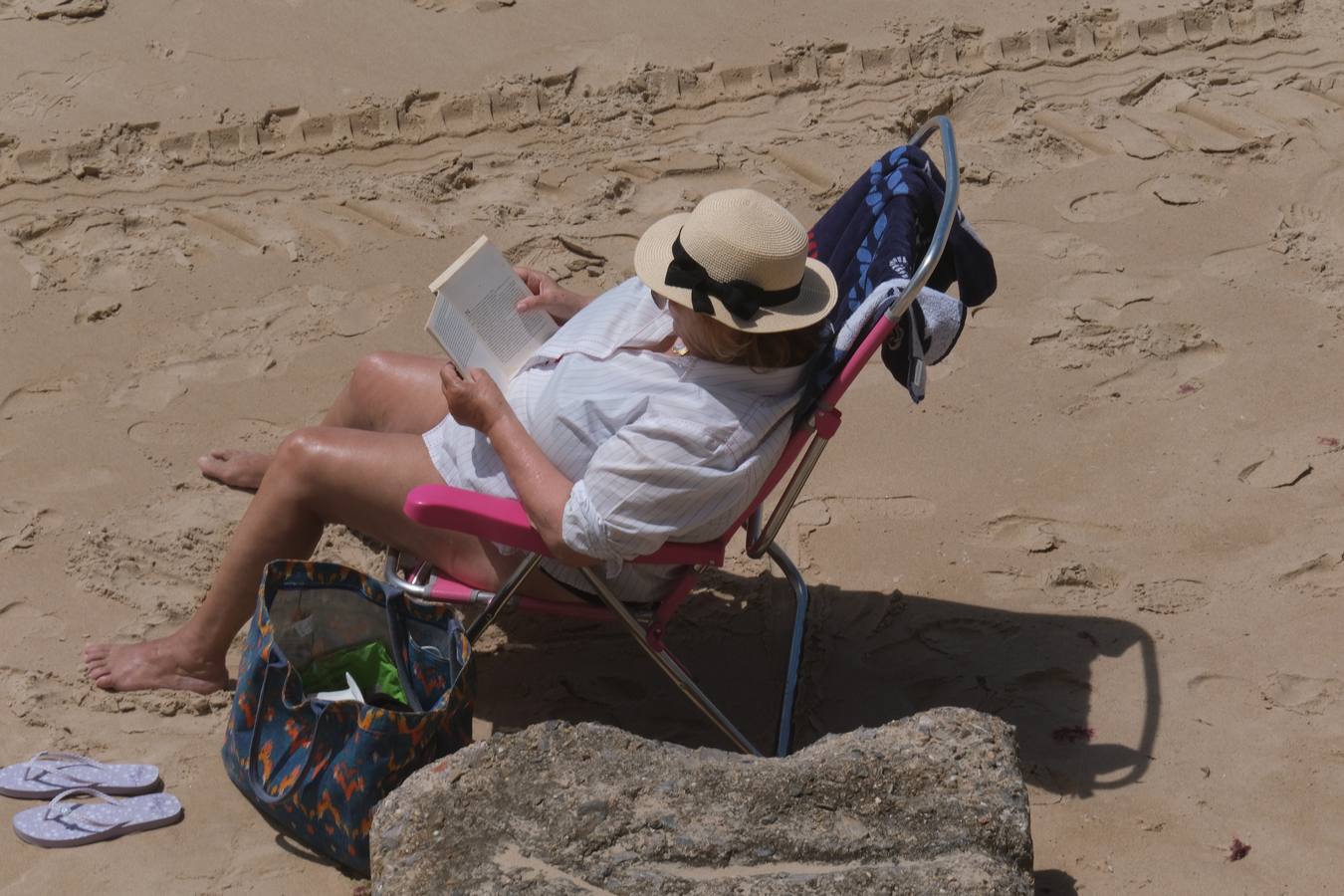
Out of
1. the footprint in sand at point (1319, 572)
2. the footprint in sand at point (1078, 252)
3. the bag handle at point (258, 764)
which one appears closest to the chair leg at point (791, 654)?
the bag handle at point (258, 764)

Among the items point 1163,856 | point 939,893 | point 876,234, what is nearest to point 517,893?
point 939,893

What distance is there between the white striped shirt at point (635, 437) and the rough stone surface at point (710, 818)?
455 mm

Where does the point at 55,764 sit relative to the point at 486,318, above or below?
below

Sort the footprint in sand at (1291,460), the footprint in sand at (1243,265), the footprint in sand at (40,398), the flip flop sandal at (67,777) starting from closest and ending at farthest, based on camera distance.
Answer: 1. the flip flop sandal at (67,777)
2. the footprint in sand at (1291,460)
3. the footprint in sand at (40,398)
4. the footprint in sand at (1243,265)

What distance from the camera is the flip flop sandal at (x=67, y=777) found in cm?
327

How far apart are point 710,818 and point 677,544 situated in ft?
2.16

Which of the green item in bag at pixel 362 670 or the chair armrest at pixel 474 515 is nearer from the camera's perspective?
the chair armrest at pixel 474 515

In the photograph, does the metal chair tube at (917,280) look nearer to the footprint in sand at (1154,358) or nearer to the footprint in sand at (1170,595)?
the footprint in sand at (1170,595)

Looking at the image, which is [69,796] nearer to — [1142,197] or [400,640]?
[400,640]

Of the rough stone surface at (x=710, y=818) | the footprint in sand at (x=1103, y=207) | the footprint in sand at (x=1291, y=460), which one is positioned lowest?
the footprint in sand at (x=1291, y=460)

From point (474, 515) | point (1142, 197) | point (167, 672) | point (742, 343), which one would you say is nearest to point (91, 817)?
point (167, 672)

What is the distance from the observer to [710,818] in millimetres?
2742

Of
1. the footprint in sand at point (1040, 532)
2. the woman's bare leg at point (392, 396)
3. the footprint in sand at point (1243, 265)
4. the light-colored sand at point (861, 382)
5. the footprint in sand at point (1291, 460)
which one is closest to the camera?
the light-colored sand at point (861, 382)

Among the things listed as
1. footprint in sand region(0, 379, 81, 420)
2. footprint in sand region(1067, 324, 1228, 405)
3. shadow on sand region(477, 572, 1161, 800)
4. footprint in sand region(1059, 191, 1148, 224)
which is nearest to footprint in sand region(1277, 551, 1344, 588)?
shadow on sand region(477, 572, 1161, 800)
